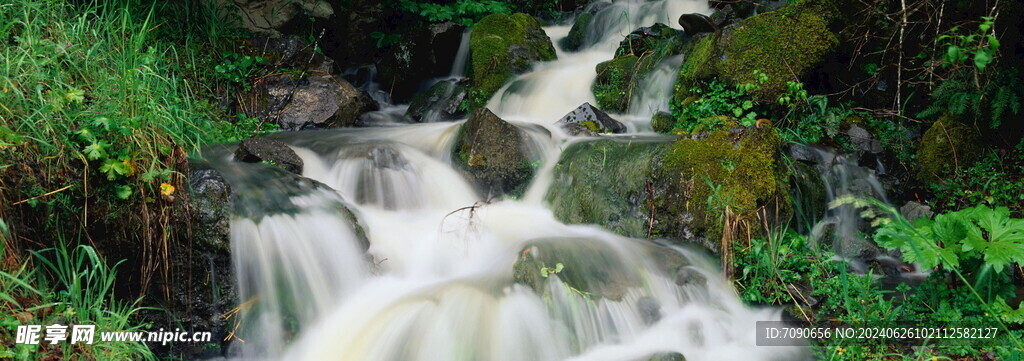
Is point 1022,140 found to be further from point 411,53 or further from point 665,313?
point 411,53

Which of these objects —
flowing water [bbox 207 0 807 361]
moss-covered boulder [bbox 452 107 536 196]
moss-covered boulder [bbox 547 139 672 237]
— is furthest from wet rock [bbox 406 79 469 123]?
moss-covered boulder [bbox 547 139 672 237]

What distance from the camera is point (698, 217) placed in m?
4.15

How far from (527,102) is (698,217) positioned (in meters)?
3.51

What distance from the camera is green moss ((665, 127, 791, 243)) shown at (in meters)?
4.05

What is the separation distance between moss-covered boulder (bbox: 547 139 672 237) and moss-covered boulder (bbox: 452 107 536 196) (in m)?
0.33

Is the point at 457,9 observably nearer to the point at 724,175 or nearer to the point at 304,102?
the point at 304,102

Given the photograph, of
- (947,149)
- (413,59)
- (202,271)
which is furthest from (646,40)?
(202,271)

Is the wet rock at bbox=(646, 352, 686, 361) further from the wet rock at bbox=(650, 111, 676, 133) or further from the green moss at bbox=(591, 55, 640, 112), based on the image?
the green moss at bbox=(591, 55, 640, 112)

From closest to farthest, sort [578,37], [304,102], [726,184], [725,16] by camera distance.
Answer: [726,184] < [304,102] < [725,16] < [578,37]

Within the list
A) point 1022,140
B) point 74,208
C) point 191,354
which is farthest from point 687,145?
point 74,208

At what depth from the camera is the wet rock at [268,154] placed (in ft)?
15.0

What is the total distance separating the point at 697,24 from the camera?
6.89m

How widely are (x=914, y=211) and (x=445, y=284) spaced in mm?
3684

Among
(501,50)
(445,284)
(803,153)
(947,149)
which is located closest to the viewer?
(445,284)
